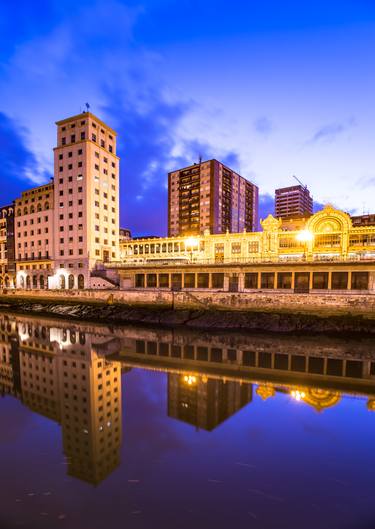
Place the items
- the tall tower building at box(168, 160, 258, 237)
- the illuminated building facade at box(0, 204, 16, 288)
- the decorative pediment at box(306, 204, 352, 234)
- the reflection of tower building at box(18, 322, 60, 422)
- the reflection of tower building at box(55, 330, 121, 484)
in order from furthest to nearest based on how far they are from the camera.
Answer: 1. the tall tower building at box(168, 160, 258, 237)
2. the illuminated building facade at box(0, 204, 16, 288)
3. the decorative pediment at box(306, 204, 352, 234)
4. the reflection of tower building at box(18, 322, 60, 422)
5. the reflection of tower building at box(55, 330, 121, 484)

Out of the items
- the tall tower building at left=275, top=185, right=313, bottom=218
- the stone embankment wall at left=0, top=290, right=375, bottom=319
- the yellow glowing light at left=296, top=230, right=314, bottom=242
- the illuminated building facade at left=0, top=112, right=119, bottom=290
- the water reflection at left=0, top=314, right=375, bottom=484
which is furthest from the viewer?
the tall tower building at left=275, top=185, right=313, bottom=218

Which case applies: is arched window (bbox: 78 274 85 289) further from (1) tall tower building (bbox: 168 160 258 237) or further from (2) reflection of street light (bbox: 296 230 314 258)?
(1) tall tower building (bbox: 168 160 258 237)

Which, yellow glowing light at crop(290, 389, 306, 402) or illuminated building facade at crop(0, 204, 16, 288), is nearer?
yellow glowing light at crop(290, 389, 306, 402)

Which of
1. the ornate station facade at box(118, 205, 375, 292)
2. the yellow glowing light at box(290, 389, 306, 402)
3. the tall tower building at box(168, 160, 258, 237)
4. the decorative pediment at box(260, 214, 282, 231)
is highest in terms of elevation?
the tall tower building at box(168, 160, 258, 237)

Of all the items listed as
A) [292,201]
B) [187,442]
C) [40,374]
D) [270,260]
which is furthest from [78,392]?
[292,201]

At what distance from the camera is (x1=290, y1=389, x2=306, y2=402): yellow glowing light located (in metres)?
15.0

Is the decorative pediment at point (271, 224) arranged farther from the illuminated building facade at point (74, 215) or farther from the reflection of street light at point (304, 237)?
the illuminated building facade at point (74, 215)

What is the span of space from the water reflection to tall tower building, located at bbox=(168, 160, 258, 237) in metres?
88.8

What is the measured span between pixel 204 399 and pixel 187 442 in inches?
164

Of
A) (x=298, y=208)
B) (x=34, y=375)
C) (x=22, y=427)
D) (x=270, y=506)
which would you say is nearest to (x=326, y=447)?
(x=270, y=506)

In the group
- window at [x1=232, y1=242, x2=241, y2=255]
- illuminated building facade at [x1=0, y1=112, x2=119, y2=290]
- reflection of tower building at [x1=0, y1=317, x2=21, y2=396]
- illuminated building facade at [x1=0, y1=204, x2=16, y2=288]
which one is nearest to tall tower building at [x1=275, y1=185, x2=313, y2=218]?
window at [x1=232, y1=242, x2=241, y2=255]

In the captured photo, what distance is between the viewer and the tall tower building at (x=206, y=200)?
114938mm

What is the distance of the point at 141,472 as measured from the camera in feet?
29.0

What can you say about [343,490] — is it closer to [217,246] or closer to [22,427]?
[22,427]
